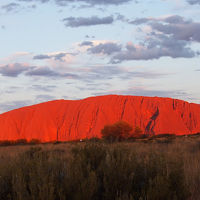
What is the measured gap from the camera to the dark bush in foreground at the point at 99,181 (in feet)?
12.4

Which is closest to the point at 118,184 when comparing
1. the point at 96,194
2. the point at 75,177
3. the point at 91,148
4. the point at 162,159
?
the point at 96,194

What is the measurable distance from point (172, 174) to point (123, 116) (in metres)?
66.1

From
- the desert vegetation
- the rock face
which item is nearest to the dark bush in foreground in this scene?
the desert vegetation

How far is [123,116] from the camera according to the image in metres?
70.4

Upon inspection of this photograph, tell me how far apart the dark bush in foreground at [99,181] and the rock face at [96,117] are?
59322 mm

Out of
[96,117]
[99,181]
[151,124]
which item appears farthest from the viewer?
[96,117]

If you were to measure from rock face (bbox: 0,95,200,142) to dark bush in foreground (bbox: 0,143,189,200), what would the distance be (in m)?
59.3

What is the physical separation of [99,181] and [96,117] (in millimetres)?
65728

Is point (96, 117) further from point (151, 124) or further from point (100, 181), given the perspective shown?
point (100, 181)

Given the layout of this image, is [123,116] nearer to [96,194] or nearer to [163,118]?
[163,118]

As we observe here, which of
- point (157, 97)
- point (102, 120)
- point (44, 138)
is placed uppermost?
point (157, 97)

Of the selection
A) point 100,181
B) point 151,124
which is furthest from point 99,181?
point 151,124

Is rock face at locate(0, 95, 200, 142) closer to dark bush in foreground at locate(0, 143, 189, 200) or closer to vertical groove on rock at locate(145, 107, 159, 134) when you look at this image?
vertical groove on rock at locate(145, 107, 159, 134)

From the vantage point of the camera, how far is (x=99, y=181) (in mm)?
4598
